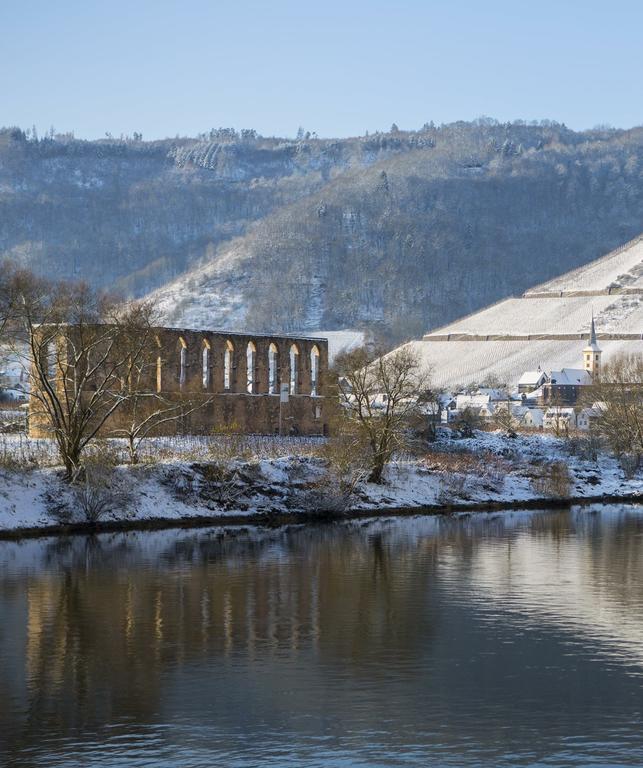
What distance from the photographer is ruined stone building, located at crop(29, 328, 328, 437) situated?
63.5 meters

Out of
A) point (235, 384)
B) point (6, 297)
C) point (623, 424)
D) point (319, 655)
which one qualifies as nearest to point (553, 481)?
point (623, 424)

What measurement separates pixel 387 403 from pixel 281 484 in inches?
289

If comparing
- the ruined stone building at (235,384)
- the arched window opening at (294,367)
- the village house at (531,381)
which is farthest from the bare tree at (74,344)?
the village house at (531,381)

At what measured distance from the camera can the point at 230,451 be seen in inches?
1982

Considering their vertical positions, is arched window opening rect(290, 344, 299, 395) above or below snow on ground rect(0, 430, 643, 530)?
above

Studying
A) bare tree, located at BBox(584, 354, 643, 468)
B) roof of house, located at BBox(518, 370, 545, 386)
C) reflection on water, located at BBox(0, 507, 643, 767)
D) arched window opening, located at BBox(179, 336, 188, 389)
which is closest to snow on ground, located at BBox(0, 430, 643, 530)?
bare tree, located at BBox(584, 354, 643, 468)

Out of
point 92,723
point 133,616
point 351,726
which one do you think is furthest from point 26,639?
point 351,726

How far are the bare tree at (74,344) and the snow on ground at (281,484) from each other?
1.72m

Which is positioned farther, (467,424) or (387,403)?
(467,424)

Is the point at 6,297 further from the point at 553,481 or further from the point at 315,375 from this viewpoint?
the point at 315,375

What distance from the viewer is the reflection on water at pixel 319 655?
1723cm

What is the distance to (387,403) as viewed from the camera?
182 feet

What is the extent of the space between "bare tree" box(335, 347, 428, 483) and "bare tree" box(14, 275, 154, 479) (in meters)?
8.73

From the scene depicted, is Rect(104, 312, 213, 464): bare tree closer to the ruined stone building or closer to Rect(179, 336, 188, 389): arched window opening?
the ruined stone building
